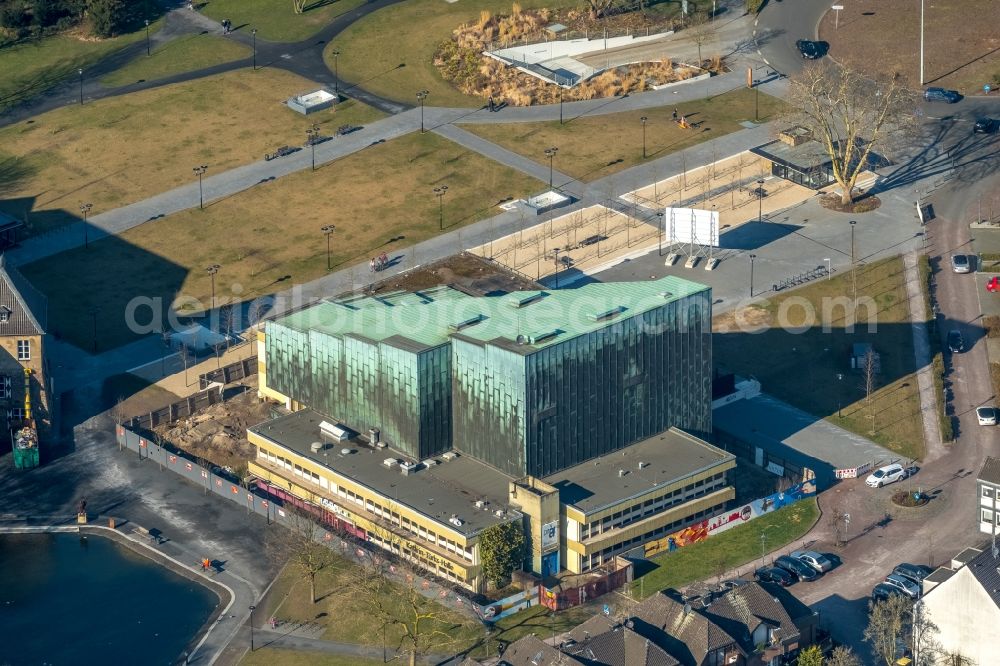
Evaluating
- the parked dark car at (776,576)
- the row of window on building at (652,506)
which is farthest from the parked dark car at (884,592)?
the row of window on building at (652,506)

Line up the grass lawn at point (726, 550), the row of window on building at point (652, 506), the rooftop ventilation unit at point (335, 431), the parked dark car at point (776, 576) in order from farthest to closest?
the rooftop ventilation unit at point (335, 431), the row of window on building at point (652, 506), the grass lawn at point (726, 550), the parked dark car at point (776, 576)

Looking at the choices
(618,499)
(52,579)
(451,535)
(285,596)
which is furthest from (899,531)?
(52,579)

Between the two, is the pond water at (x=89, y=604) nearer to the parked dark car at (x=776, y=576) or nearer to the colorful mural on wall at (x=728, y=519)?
the colorful mural on wall at (x=728, y=519)

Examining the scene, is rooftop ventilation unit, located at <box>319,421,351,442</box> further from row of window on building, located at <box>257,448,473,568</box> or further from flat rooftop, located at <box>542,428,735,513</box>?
flat rooftop, located at <box>542,428,735,513</box>

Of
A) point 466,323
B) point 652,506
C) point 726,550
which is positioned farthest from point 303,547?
point 726,550

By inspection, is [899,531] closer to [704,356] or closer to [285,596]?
[704,356]

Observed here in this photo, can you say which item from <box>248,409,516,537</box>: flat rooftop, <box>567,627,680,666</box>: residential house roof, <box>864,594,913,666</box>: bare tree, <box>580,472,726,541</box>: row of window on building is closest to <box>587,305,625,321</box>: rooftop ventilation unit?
<box>248,409,516,537</box>: flat rooftop

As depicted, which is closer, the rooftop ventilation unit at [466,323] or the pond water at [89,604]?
the pond water at [89,604]
